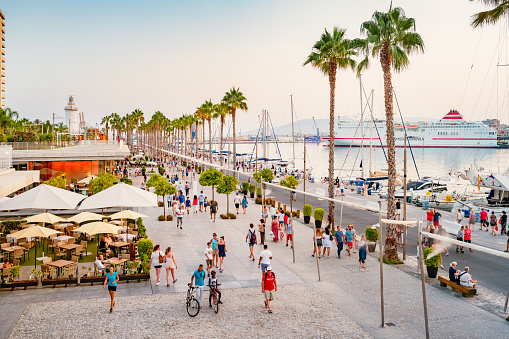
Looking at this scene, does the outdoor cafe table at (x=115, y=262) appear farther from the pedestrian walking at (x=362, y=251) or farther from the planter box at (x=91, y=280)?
the pedestrian walking at (x=362, y=251)

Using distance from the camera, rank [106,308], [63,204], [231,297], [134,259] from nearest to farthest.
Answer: [106,308] < [231,297] < [134,259] < [63,204]

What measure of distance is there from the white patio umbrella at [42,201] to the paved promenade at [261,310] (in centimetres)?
622

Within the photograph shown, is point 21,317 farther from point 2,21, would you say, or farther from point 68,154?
point 2,21

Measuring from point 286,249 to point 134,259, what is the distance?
7.44 meters

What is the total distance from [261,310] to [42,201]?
40.9 ft

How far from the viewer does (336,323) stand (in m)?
11.2

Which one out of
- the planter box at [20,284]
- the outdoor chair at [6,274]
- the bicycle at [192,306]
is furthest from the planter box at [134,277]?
the outdoor chair at [6,274]

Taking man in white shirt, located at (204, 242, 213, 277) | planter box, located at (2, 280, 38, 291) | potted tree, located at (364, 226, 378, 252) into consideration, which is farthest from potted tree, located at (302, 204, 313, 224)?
planter box, located at (2, 280, 38, 291)

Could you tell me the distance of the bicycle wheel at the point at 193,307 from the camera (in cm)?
1152

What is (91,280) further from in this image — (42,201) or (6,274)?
(42,201)

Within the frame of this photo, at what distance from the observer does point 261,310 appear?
12.0 m

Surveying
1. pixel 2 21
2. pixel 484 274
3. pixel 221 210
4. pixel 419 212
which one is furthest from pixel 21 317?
pixel 2 21

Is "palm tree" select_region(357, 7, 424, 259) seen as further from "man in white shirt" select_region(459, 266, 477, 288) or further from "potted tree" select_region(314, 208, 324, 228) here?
"potted tree" select_region(314, 208, 324, 228)

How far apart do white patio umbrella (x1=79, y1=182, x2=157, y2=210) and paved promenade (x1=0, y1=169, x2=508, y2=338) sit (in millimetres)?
4158
